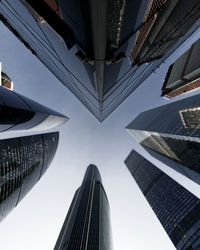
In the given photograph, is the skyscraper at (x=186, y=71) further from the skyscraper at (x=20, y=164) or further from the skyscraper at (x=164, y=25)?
the skyscraper at (x=20, y=164)

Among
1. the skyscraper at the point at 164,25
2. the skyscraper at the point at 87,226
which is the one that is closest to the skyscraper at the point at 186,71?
the skyscraper at the point at 164,25

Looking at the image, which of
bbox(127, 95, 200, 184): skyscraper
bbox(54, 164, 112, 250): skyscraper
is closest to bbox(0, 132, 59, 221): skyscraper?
bbox(127, 95, 200, 184): skyscraper

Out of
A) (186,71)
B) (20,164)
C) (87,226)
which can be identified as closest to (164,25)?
(186,71)

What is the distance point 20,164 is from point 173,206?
275ft

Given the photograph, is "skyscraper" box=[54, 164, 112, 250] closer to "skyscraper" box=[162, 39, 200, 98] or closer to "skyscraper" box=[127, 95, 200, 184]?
"skyscraper" box=[127, 95, 200, 184]

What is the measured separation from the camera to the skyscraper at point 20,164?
42.4m

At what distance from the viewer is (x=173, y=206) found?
81.8 m

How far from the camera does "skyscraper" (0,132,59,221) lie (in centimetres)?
4244

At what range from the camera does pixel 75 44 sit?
5.89 m

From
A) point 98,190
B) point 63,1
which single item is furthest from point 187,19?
point 98,190

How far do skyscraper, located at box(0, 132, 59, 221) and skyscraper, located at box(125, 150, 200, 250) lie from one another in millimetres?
69872

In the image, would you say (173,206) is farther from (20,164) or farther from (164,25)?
(164,25)

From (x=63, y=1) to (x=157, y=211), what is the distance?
112 metres

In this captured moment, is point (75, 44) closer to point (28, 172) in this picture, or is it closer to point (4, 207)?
point (4, 207)
